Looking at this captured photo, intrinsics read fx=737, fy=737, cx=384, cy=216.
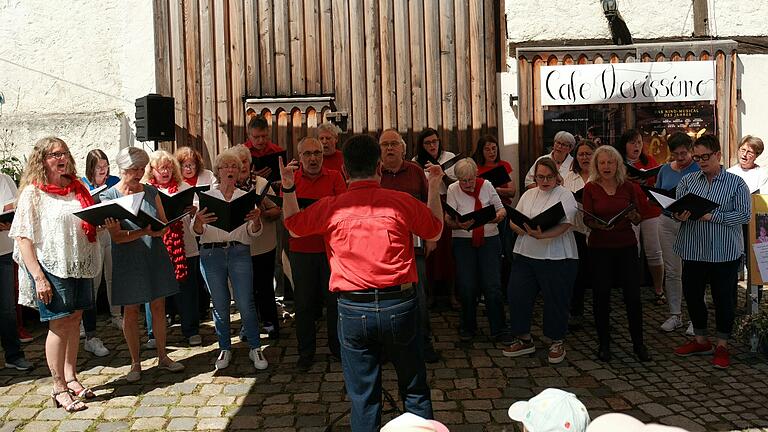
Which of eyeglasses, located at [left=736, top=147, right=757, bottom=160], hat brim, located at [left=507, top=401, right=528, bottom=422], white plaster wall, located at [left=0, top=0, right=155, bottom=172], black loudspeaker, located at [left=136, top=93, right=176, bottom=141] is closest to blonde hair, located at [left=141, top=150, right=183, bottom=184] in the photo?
black loudspeaker, located at [left=136, top=93, right=176, bottom=141]

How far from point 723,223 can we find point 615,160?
93cm

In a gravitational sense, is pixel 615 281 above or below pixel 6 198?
below

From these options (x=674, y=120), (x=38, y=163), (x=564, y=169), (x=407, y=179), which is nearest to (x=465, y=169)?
(x=407, y=179)

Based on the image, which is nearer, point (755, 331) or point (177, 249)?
point (755, 331)

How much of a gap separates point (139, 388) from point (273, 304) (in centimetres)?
161

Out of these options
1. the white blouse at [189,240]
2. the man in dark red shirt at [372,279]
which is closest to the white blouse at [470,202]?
the white blouse at [189,240]

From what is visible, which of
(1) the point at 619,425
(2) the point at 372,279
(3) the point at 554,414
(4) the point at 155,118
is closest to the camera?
(1) the point at 619,425

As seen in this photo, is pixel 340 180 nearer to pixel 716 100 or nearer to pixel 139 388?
pixel 139 388

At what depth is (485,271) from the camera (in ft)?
20.2

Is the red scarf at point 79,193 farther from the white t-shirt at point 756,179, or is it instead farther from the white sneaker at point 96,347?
the white t-shirt at point 756,179

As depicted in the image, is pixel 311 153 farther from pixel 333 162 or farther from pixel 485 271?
pixel 485 271

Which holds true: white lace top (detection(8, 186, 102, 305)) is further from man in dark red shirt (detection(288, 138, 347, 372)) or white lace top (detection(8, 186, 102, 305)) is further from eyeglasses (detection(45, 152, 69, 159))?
man in dark red shirt (detection(288, 138, 347, 372))

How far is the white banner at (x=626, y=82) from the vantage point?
821 cm

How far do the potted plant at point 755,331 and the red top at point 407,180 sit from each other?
2748 mm
